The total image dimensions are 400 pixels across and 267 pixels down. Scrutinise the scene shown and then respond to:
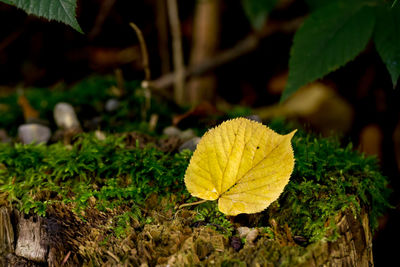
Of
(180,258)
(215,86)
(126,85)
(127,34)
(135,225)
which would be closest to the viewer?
(180,258)

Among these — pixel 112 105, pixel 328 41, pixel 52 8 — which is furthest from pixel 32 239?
pixel 328 41

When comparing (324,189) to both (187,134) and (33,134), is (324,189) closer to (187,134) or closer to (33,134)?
(187,134)

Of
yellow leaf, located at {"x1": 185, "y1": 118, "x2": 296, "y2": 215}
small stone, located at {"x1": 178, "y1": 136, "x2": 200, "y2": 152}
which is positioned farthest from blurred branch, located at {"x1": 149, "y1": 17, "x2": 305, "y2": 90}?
yellow leaf, located at {"x1": 185, "y1": 118, "x2": 296, "y2": 215}

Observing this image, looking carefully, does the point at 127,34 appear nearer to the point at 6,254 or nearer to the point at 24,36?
the point at 24,36

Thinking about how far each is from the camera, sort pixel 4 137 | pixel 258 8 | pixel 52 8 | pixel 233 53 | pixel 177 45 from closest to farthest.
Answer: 1. pixel 52 8
2. pixel 4 137
3. pixel 258 8
4. pixel 177 45
5. pixel 233 53

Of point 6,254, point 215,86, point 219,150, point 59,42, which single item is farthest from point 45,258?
point 59,42

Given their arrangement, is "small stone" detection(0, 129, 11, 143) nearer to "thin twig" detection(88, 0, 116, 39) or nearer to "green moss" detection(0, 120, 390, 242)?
"green moss" detection(0, 120, 390, 242)
